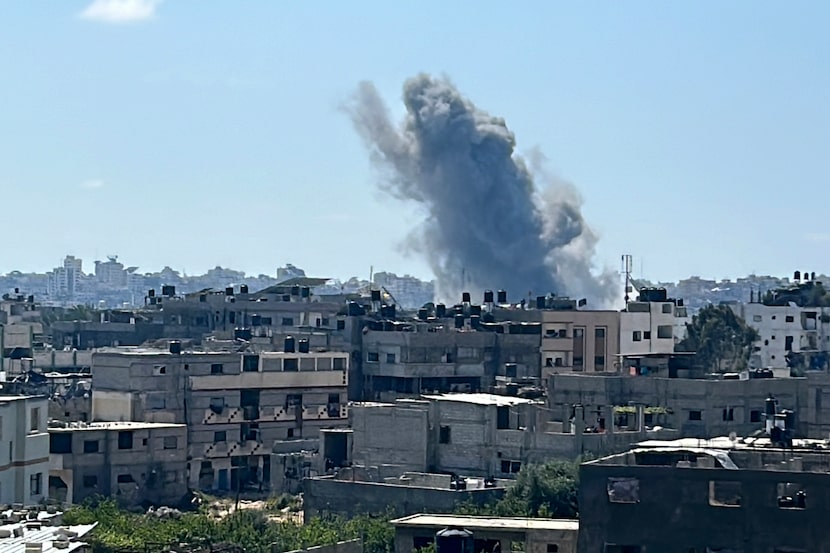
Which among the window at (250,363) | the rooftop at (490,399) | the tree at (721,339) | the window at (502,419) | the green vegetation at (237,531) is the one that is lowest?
the green vegetation at (237,531)

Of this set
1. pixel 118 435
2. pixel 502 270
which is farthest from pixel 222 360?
pixel 502 270

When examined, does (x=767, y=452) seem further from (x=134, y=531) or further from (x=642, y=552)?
(x=134, y=531)

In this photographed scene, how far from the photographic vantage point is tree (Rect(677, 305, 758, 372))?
84.9 m

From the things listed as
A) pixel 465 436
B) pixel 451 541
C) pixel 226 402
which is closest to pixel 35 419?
pixel 465 436

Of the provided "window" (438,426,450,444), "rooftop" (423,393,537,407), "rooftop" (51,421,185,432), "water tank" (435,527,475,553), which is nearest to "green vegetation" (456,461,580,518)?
"rooftop" (423,393,537,407)

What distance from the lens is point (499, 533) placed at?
35.6m

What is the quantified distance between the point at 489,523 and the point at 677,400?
13791mm

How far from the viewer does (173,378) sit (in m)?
58.0

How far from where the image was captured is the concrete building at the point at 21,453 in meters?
38.1

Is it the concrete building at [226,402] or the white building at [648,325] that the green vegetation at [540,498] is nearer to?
the concrete building at [226,402]

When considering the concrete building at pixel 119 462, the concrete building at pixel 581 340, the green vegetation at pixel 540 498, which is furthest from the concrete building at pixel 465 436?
the concrete building at pixel 581 340

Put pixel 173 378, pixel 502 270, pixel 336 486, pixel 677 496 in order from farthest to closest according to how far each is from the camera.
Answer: pixel 502 270
pixel 173 378
pixel 336 486
pixel 677 496

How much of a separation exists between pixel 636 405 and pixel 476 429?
12.4 feet

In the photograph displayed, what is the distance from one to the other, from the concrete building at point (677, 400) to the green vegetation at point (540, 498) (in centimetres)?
679
